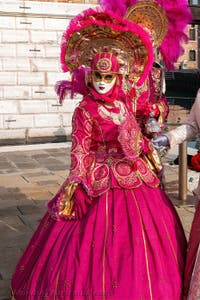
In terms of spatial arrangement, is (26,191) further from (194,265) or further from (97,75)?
(194,265)

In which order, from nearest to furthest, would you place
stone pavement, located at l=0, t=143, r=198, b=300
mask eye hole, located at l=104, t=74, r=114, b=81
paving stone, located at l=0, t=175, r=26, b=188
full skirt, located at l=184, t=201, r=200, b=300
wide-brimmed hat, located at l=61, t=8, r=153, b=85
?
full skirt, located at l=184, t=201, r=200, b=300, wide-brimmed hat, located at l=61, t=8, r=153, b=85, mask eye hole, located at l=104, t=74, r=114, b=81, stone pavement, located at l=0, t=143, r=198, b=300, paving stone, located at l=0, t=175, r=26, b=188

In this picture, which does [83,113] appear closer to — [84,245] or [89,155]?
[89,155]

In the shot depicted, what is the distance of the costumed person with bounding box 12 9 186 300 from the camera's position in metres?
2.79

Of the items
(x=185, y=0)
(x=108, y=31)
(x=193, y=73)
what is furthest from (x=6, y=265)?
(x=193, y=73)

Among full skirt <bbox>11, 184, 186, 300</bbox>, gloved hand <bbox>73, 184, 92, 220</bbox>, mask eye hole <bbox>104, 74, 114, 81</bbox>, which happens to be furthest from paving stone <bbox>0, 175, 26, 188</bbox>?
mask eye hole <bbox>104, 74, 114, 81</bbox>

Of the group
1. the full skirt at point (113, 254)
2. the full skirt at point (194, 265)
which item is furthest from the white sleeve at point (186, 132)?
the full skirt at point (194, 265)

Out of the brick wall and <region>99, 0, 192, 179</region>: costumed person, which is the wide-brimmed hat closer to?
<region>99, 0, 192, 179</region>: costumed person

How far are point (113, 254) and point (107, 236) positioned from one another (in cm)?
13

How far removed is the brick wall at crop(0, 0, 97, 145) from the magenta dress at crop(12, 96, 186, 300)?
844 centimetres

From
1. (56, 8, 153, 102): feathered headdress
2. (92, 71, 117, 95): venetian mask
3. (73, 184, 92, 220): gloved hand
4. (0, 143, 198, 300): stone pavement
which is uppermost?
(56, 8, 153, 102): feathered headdress

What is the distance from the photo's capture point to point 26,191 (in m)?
6.51

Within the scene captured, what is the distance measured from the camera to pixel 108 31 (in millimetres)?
3127

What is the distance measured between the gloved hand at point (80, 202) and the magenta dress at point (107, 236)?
0.04 m

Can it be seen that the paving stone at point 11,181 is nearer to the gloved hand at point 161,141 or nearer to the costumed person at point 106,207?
the costumed person at point 106,207
